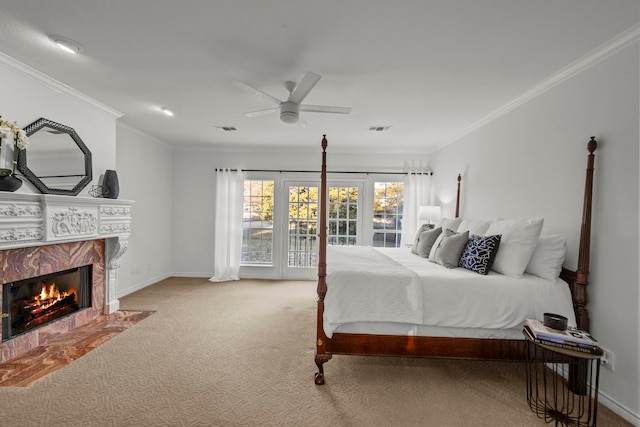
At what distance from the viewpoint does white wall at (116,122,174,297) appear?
4.09 meters

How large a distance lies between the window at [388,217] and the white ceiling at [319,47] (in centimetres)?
206

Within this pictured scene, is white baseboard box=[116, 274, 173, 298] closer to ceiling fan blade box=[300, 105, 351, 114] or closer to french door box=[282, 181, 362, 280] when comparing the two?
french door box=[282, 181, 362, 280]

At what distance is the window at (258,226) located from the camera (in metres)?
5.33

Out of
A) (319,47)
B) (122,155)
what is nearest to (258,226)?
(122,155)

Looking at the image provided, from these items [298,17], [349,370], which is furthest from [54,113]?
[349,370]

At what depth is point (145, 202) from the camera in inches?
178

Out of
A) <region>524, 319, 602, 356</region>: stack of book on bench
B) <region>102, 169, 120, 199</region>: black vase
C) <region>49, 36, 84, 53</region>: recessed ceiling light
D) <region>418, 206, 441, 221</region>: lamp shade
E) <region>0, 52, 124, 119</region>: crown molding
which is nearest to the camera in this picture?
<region>524, 319, 602, 356</region>: stack of book on bench

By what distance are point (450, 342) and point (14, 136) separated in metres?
3.76

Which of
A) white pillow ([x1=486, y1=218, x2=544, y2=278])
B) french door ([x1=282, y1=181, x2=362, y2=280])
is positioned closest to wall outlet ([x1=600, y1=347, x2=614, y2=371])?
white pillow ([x1=486, y1=218, x2=544, y2=278])

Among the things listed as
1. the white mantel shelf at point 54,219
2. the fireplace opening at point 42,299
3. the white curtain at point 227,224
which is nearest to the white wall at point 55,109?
the white mantel shelf at point 54,219

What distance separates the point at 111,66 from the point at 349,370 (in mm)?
3176

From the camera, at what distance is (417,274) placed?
2199mm

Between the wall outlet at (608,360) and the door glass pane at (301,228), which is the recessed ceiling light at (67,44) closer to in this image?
the door glass pane at (301,228)

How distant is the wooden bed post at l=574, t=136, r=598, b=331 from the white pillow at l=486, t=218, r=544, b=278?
27 centimetres
